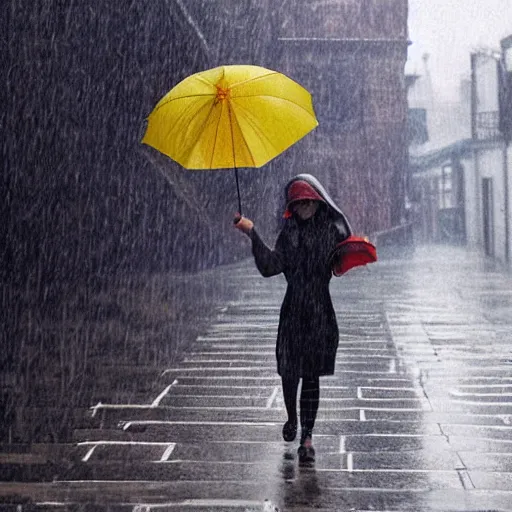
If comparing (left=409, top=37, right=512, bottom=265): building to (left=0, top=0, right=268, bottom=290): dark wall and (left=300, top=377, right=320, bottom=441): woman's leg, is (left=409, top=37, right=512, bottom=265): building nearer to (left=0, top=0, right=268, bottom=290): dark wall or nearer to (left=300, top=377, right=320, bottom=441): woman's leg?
(left=0, top=0, right=268, bottom=290): dark wall

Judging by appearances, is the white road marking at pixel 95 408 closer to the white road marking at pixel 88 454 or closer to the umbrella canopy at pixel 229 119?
the white road marking at pixel 88 454

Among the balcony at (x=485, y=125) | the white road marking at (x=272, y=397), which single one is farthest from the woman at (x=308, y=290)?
the balcony at (x=485, y=125)

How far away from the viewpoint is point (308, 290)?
17.4ft

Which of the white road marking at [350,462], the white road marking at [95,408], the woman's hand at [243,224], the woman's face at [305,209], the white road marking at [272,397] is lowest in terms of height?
the white road marking at [272,397]

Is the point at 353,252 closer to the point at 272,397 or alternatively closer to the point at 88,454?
the point at 88,454

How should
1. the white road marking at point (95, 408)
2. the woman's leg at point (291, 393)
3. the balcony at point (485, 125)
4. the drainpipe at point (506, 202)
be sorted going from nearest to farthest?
the woman's leg at point (291, 393)
the white road marking at point (95, 408)
the drainpipe at point (506, 202)
the balcony at point (485, 125)

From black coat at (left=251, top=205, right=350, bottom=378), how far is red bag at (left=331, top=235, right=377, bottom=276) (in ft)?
0.31

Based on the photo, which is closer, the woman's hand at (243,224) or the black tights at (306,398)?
the woman's hand at (243,224)

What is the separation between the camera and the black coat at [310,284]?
208 inches

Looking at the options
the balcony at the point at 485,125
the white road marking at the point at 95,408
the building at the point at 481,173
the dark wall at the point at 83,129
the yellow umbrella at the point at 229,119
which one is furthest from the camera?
the balcony at the point at 485,125

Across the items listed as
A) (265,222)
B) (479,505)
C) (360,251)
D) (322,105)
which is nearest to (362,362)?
(360,251)

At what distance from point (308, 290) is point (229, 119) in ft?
3.54

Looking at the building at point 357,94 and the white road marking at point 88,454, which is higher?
the building at point 357,94

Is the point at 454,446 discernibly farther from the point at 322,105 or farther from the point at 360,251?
the point at 322,105
